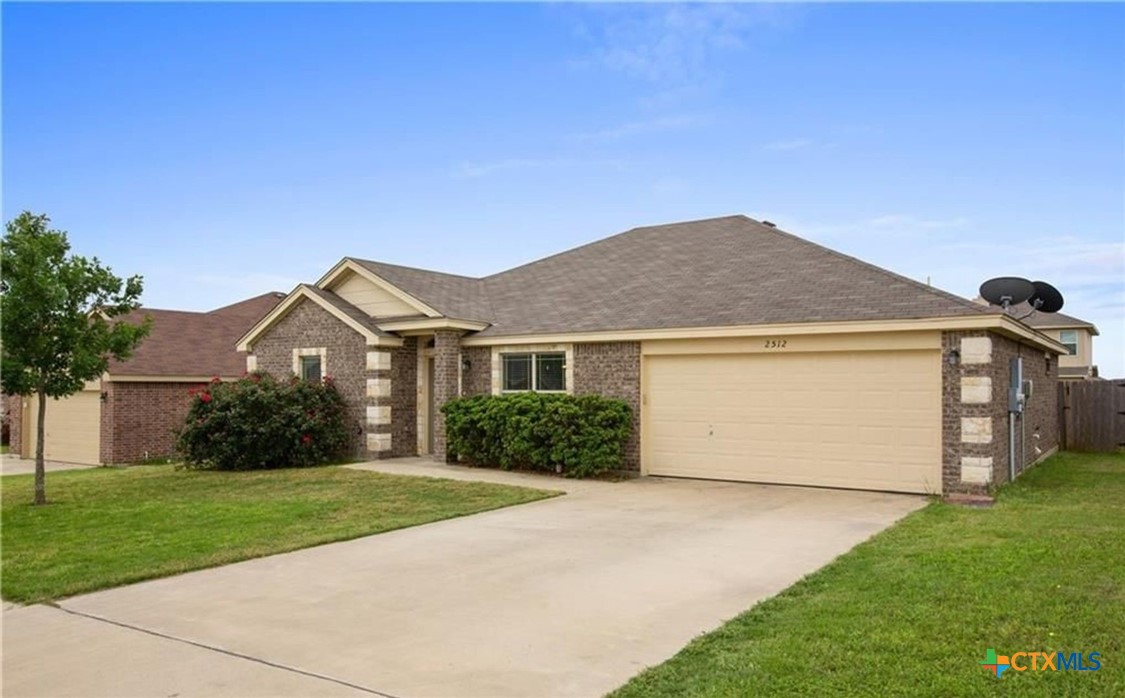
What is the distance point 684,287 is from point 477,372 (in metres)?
4.74

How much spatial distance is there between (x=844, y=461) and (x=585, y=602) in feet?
25.9

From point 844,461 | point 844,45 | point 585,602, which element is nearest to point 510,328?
point 844,461

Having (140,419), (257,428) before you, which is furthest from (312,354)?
(140,419)

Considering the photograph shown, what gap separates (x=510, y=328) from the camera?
16797mm

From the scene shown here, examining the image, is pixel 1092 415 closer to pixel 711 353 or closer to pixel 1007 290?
pixel 1007 290

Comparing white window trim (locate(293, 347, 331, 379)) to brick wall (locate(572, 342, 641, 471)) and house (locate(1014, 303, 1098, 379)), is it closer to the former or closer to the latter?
brick wall (locate(572, 342, 641, 471))

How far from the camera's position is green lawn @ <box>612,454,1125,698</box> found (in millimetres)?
4441

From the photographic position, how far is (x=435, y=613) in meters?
6.14

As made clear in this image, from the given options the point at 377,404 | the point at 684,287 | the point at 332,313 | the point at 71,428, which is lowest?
the point at 71,428

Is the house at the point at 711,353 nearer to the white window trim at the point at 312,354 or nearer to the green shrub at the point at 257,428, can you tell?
the white window trim at the point at 312,354

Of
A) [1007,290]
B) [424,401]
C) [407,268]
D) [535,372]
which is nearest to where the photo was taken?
[1007,290]

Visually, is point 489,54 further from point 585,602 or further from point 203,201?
point 585,602

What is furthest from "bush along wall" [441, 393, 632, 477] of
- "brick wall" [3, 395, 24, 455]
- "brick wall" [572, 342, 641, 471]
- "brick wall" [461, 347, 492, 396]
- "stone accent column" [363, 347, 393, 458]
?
"brick wall" [3, 395, 24, 455]

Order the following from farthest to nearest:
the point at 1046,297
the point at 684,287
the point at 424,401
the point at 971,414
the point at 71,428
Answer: the point at 71,428, the point at 424,401, the point at 1046,297, the point at 684,287, the point at 971,414
